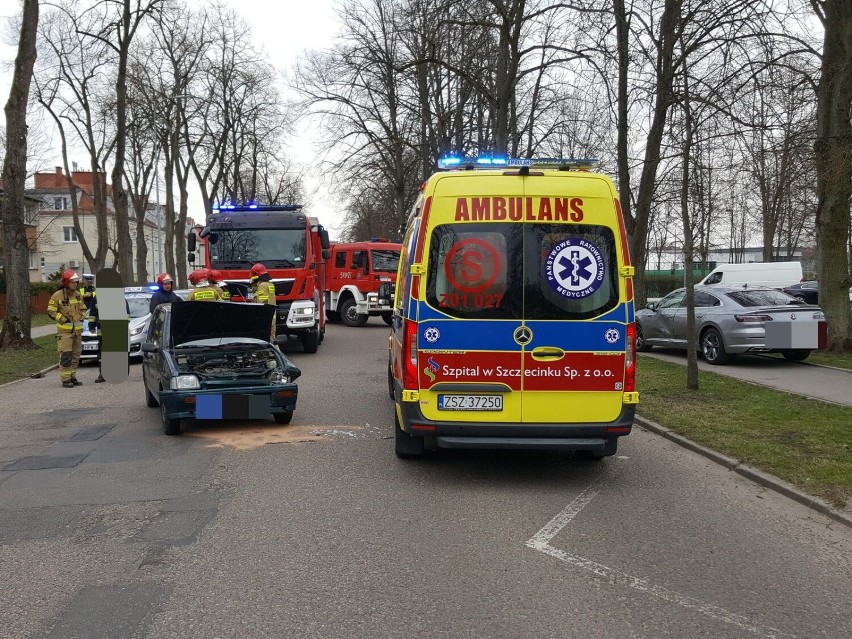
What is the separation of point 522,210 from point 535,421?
66.7 inches

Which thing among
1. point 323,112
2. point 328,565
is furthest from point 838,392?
point 323,112

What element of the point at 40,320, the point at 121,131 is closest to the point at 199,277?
the point at 121,131

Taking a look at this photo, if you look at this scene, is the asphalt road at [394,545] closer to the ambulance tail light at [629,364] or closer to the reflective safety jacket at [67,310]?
the ambulance tail light at [629,364]

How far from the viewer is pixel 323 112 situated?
30812 millimetres

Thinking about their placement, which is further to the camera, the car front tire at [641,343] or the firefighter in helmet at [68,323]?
the car front tire at [641,343]

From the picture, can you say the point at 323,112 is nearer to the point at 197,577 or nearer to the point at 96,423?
the point at 96,423

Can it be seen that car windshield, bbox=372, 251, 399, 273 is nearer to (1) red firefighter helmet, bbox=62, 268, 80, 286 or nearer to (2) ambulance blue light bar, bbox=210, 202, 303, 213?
(2) ambulance blue light bar, bbox=210, 202, 303, 213

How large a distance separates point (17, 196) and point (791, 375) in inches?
663

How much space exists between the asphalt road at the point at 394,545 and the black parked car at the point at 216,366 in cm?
41

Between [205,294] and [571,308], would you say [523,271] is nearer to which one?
[571,308]

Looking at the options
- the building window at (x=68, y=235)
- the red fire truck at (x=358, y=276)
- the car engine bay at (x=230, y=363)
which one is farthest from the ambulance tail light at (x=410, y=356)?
the building window at (x=68, y=235)

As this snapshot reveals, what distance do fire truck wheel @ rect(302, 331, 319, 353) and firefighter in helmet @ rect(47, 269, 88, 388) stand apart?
5.40 metres

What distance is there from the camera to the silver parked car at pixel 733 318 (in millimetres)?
14070

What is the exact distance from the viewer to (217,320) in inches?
380
